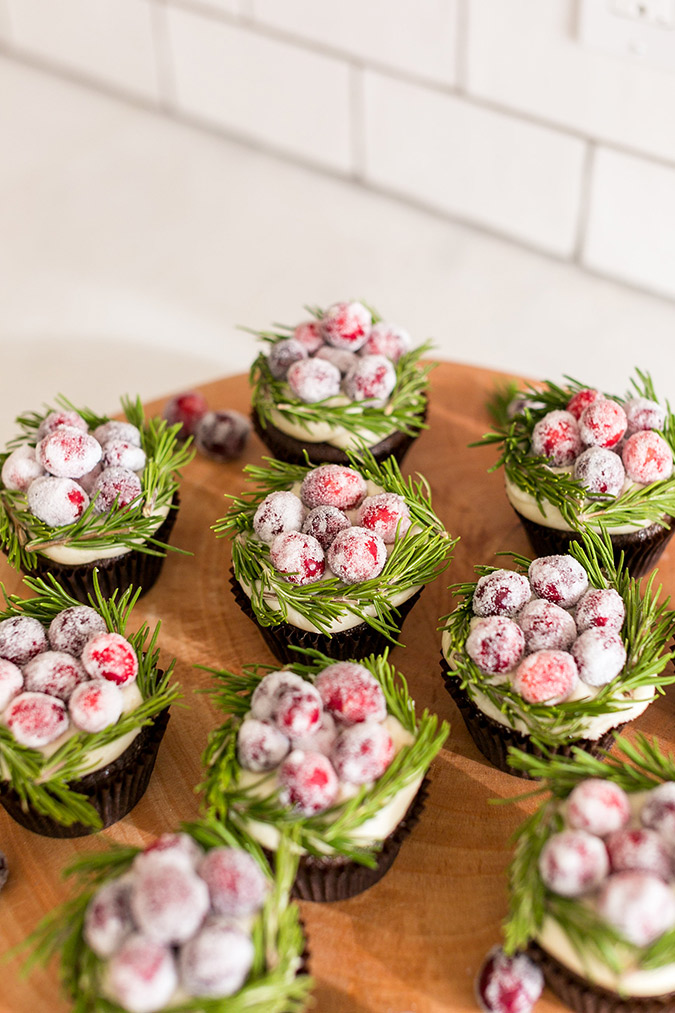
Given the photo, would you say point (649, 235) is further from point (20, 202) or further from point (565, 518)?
point (20, 202)

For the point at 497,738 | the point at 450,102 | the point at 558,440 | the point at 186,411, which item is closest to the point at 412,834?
the point at 497,738

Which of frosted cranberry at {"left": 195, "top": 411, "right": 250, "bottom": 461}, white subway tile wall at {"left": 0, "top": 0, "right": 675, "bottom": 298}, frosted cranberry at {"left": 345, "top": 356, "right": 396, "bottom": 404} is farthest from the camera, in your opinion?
white subway tile wall at {"left": 0, "top": 0, "right": 675, "bottom": 298}

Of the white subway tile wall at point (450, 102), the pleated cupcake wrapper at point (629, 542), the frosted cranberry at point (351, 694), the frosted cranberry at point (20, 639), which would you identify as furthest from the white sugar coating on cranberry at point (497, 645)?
the white subway tile wall at point (450, 102)

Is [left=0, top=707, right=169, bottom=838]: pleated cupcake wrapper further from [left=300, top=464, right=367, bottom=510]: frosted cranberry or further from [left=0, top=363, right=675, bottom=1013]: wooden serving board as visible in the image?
[left=300, top=464, right=367, bottom=510]: frosted cranberry

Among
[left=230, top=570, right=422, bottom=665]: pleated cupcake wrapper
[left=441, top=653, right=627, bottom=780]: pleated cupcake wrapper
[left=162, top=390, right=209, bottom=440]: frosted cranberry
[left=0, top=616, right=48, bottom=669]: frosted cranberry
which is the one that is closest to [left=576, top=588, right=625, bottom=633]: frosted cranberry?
[left=441, top=653, right=627, bottom=780]: pleated cupcake wrapper

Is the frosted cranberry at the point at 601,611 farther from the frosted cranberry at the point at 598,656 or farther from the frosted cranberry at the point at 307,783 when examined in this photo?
the frosted cranberry at the point at 307,783

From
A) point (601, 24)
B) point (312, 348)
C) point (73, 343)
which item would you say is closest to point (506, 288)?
point (601, 24)
